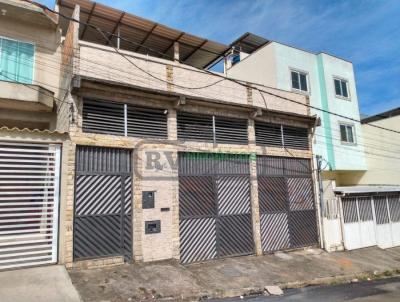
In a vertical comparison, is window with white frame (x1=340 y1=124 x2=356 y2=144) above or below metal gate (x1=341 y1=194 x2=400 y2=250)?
above

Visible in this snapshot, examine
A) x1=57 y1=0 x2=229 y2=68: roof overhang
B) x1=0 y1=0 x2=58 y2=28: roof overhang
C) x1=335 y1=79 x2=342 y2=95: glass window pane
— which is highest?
x1=57 y1=0 x2=229 y2=68: roof overhang

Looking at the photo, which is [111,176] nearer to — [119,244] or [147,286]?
[119,244]

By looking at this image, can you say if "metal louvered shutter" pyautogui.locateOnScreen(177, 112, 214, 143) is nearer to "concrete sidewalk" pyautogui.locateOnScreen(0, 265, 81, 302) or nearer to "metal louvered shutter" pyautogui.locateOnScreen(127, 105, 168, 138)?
"metal louvered shutter" pyautogui.locateOnScreen(127, 105, 168, 138)

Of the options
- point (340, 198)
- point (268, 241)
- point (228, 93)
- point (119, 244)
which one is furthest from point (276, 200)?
point (119, 244)

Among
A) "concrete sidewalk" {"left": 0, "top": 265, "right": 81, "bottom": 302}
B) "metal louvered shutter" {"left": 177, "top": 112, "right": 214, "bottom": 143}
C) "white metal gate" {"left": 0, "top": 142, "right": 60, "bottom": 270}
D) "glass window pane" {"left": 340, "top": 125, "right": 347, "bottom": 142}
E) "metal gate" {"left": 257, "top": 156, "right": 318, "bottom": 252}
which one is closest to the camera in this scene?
"concrete sidewalk" {"left": 0, "top": 265, "right": 81, "bottom": 302}

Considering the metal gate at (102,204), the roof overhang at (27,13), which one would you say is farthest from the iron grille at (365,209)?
the roof overhang at (27,13)

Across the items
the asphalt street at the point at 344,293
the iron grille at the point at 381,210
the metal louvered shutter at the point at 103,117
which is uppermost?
the metal louvered shutter at the point at 103,117

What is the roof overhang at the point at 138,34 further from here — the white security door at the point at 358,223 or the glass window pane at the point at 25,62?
the white security door at the point at 358,223

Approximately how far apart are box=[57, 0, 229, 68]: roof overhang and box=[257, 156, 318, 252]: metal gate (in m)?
6.83

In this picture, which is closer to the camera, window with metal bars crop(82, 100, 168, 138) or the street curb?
the street curb

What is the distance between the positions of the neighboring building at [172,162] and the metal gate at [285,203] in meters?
0.04

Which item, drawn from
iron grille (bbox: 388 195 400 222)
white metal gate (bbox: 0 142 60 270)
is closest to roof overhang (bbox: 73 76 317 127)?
white metal gate (bbox: 0 142 60 270)

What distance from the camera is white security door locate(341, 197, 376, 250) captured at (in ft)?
49.3

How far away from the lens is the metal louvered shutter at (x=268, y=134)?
13547 millimetres
